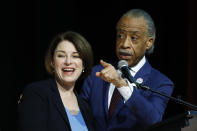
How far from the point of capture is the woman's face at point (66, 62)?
2166 mm

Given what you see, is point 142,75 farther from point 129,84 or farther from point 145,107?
point 145,107

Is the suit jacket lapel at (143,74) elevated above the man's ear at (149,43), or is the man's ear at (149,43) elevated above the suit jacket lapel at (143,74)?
the man's ear at (149,43)

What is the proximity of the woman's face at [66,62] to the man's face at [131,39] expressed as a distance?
32 centimetres

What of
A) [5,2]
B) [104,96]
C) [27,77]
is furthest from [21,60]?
[104,96]

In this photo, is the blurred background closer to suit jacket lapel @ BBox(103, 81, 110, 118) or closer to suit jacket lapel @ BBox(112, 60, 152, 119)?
suit jacket lapel @ BBox(112, 60, 152, 119)

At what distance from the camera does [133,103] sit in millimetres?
2088

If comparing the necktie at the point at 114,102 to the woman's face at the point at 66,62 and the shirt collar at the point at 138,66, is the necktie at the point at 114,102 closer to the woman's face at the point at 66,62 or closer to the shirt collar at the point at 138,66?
the shirt collar at the point at 138,66

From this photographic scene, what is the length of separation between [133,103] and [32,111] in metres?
0.55

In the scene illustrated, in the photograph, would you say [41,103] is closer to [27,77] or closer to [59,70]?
[59,70]

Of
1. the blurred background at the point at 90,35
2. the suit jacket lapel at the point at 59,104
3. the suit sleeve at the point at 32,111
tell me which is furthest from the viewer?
the blurred background at the point at 90,35

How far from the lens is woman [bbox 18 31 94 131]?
1.99 metres

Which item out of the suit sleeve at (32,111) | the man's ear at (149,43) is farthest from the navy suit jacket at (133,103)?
the suit sleeve at (32,111)

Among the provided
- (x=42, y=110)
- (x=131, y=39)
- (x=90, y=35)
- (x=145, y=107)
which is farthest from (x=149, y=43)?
(x=90, y=35)

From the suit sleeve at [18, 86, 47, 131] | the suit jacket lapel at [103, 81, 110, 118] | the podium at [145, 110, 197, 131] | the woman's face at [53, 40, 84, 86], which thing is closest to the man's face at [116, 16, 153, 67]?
the suit jacket lapel at [103, 81, 110, 118]
